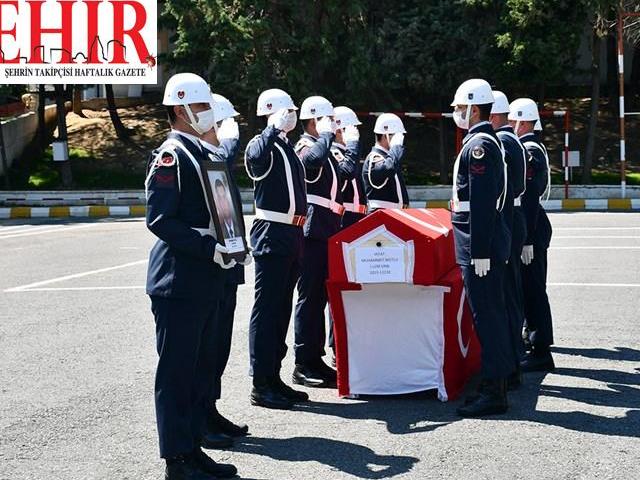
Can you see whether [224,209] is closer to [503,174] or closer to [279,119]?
[279,119]

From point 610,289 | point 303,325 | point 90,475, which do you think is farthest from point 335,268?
point 610,289

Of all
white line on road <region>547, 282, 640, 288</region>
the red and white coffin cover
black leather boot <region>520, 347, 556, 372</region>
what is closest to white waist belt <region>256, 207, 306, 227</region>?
the red and white coffin cover

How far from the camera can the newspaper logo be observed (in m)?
29.8

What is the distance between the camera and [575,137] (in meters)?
33.6

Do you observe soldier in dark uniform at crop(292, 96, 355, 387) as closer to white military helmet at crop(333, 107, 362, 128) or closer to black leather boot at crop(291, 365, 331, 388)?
black leather boot at crop(291, 365, 331, 388)

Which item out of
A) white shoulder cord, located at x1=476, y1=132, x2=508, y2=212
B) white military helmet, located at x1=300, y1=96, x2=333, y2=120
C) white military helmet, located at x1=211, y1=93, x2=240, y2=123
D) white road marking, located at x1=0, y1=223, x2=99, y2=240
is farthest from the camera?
white road marking, located at x1=0, y1=223, x2=99, y2=240

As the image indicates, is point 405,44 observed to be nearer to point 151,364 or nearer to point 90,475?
point 151,364

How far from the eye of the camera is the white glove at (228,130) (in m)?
7.56

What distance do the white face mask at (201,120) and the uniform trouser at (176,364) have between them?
0.95 metres

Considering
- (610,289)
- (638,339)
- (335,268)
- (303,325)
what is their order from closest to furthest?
1. (335,268)
2. (303,325)
3. (638,339)
4. (610,289)

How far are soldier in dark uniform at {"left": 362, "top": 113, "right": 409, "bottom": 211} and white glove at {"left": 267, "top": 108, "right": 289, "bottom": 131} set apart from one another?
2.37 metres

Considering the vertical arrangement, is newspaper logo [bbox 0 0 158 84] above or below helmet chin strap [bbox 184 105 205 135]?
above

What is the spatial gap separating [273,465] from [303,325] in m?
2.39

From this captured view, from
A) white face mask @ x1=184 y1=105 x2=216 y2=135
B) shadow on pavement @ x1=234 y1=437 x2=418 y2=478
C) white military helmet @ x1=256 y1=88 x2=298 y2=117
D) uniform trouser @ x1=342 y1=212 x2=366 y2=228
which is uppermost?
white military helmet @ x1=256 y1=88 x2=298 y2=117
